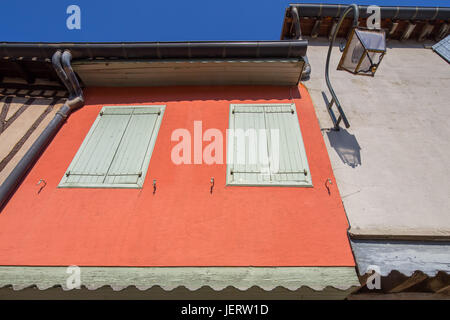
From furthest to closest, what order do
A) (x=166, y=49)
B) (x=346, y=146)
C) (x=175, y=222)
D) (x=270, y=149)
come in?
(x=166, y=49) → (x=346, y=146) → (x=270, y=149) → (x=175, y=222)

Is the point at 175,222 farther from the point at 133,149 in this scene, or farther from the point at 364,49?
the point at 364,49

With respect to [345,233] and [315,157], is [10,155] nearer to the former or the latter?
[315,157]

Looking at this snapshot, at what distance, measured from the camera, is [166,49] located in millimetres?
4688

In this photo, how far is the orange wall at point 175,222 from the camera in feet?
9.72

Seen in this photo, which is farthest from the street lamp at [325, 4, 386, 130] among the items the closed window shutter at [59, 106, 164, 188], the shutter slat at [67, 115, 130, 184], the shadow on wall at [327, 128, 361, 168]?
the shutter slat at [67, 115, 130, 184]

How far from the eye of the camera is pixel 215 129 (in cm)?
436

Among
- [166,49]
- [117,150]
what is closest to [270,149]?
[117,150]

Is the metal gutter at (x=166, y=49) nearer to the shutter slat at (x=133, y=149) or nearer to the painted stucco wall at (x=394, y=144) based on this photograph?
the painted stucco wall at (x=394, y=144)

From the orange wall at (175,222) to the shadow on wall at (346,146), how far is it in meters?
0.33

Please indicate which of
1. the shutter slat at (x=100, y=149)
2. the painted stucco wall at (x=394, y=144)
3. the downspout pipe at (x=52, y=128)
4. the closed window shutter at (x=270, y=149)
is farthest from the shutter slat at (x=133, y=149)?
the painted stucco wall at (x=394, y=144)

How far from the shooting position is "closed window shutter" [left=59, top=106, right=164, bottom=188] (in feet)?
12.2

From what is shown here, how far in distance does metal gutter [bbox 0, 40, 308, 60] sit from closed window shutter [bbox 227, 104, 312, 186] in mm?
1201

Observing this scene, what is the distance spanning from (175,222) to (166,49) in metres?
3.76

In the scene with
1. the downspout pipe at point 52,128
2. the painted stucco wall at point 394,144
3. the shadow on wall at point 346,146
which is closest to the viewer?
the painted stucco wall at point 394,144
